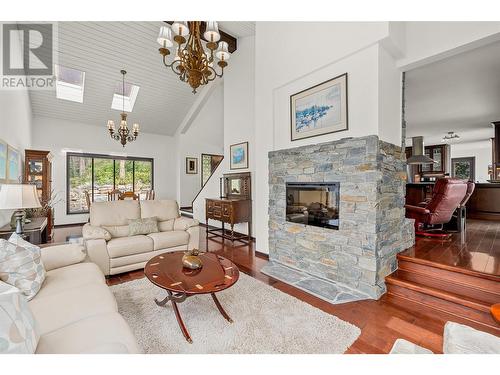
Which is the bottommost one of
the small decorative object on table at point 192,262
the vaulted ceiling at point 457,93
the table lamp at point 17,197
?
the small decorative object on table at point 192,262

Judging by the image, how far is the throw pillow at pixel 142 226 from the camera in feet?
11.0

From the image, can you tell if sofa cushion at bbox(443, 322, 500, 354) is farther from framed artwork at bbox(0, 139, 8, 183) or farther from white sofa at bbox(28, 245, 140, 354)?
framed artwork at bbox(0, 139, 8, 183)

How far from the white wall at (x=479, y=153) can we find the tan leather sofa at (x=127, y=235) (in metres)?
11.7

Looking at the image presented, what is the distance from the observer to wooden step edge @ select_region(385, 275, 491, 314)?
6.53ft

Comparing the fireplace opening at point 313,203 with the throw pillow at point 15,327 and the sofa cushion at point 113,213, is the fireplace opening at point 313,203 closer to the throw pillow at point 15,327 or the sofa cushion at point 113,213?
the sofa cushion at point 113,213

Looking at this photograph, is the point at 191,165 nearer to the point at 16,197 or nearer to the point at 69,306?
the point at 16,197

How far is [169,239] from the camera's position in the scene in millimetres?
3352

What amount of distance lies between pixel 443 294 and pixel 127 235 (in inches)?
149

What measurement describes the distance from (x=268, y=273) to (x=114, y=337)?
7.12ft

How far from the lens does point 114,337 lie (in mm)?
1182

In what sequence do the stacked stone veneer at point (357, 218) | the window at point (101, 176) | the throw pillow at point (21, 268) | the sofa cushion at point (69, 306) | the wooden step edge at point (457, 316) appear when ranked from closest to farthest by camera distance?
the sofa cushion at point (69, 306) → the throw pillow at point (21, 268) → the wooden step edge at point (457, 316) → the stacked stone veneer at point (357, 218) → the window at point (101, 176)

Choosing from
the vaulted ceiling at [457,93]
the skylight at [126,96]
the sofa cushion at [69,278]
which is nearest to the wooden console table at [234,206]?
the sofa cushion at [69,278]

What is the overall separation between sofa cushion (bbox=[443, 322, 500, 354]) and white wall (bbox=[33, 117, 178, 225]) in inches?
320

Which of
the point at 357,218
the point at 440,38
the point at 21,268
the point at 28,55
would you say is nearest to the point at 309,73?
the point at 440,38
